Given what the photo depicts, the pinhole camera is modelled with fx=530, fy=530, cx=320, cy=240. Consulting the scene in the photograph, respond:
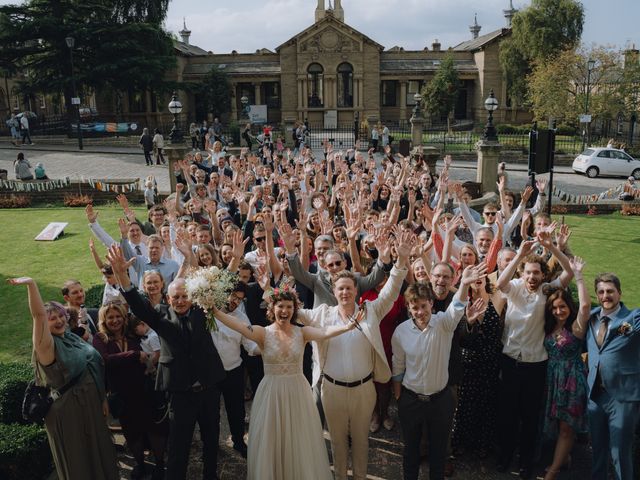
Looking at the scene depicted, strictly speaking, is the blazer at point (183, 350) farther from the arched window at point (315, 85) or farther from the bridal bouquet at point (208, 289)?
the arched window at point (315, 85)

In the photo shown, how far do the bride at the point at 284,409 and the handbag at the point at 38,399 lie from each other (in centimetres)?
136

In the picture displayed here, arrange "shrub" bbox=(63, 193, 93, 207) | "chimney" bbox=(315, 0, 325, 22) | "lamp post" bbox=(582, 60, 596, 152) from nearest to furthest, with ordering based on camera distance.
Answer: "shrub" bbox=(63, 193, 93, 207)
"lamp post" bbox=(582, 60, 596, 152)
"chimney" bbox=(315, 0, 325, 22)

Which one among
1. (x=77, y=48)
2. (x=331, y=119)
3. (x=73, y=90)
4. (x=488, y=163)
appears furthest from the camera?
(x=331, y=119)

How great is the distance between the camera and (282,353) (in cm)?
427

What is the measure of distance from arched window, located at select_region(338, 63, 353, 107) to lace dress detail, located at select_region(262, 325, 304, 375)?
149ft

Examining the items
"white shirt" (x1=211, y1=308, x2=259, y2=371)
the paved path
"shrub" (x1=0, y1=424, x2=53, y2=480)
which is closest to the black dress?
"white shirt" (x1=211, y1=308, x2=259, y2=371)

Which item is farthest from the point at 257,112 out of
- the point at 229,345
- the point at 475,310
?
the point at 475,310

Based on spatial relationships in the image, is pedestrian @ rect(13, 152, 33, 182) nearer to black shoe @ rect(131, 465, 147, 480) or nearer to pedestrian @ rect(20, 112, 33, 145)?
pedestrian @ rect(20, 112, 33, 145)

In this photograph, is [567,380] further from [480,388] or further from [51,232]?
[51,232]

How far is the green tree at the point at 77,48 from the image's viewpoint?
3234 cm

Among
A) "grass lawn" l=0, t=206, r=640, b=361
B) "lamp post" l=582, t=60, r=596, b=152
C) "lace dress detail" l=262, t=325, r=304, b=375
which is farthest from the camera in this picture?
"lamp post" l=582, t=60, r=596, b=152

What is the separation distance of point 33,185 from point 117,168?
6307 mm

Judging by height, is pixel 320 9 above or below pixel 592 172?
above

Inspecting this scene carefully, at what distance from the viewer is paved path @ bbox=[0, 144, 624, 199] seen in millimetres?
22797
